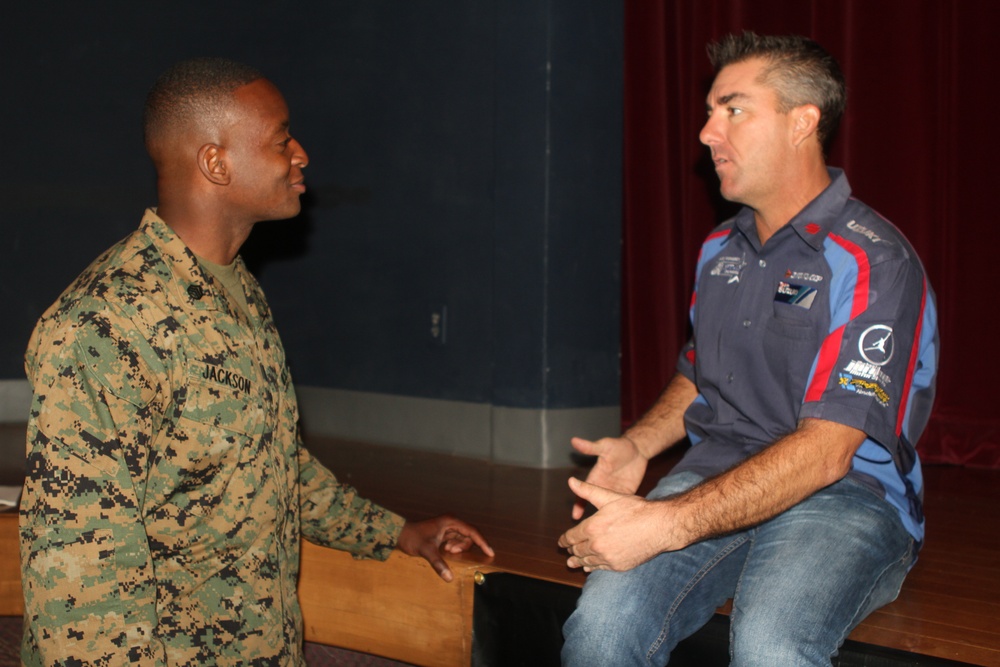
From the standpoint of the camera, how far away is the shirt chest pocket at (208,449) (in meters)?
1.50

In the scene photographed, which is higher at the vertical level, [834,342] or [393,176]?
[393,176]

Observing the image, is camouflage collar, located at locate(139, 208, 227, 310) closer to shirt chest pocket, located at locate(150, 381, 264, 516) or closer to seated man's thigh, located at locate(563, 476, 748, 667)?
shirt chest pocket, located at locate(150, 381, 264, 516)

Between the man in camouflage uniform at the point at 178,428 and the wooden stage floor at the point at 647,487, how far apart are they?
0.69 meters

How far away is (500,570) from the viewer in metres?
2.15

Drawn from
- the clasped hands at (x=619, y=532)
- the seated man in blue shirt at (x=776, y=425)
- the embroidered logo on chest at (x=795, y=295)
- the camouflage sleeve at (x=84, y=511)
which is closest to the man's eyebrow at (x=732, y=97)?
the seated man in blue shirt at (x=776, y=425)

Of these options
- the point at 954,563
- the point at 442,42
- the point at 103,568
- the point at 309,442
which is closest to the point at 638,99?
the point at 442,42

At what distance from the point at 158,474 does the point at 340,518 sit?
55 cm

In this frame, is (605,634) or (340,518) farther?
(340,518)

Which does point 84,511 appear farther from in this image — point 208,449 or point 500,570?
point 500,570

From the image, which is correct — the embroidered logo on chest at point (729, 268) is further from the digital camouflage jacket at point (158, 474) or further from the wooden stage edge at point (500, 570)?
the digital camouflage jacket at point (158, 474)

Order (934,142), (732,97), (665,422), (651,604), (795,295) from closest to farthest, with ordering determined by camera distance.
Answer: (651,604) → (795,295) → (732,97) → (665,422) → (934,142)

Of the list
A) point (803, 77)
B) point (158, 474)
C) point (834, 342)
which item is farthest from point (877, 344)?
point (158, 474)

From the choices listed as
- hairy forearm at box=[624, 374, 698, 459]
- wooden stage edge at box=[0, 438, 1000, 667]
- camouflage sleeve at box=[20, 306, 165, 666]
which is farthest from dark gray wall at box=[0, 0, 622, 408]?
camouflage sleeve at box=[20, 306, 165, 666]

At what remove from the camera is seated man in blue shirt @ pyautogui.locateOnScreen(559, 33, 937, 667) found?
1.59m
